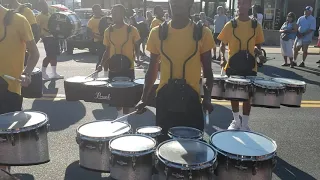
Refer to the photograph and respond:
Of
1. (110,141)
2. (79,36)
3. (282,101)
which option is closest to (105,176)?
(110,141)

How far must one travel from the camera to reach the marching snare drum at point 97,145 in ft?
9.54

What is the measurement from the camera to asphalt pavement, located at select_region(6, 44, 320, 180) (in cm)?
416

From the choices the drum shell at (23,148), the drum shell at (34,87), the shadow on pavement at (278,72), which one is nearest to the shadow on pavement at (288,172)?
the drum shell at (23,148)

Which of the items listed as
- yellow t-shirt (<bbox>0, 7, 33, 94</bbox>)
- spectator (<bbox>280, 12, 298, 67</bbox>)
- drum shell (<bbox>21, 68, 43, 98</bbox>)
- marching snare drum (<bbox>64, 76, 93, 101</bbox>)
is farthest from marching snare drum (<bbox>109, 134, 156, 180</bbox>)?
spectator (<bbox>280, 12, 298, 67</bbox>)

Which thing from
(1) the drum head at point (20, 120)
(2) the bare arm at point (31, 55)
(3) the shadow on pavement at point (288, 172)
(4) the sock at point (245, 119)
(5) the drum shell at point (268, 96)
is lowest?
(3) the shadow on pavement at point (288, 172)

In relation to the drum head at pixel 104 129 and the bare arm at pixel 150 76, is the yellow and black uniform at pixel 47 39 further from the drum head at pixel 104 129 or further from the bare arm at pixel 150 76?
the bare arm at pixel 150 76

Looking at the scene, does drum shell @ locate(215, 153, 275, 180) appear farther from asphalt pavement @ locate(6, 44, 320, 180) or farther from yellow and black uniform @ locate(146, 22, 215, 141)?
asphalt pavement @ locate(6, 44, 320, 180)

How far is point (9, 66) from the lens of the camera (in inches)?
128

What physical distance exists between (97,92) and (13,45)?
2.09 metres

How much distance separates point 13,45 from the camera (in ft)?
10.6

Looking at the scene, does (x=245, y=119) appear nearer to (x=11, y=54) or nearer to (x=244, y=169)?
(x=244, y=169)

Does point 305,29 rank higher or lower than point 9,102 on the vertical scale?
higher

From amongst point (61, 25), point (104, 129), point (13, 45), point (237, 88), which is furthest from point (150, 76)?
point (61, 25)

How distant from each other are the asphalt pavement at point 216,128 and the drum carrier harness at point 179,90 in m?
1.62
